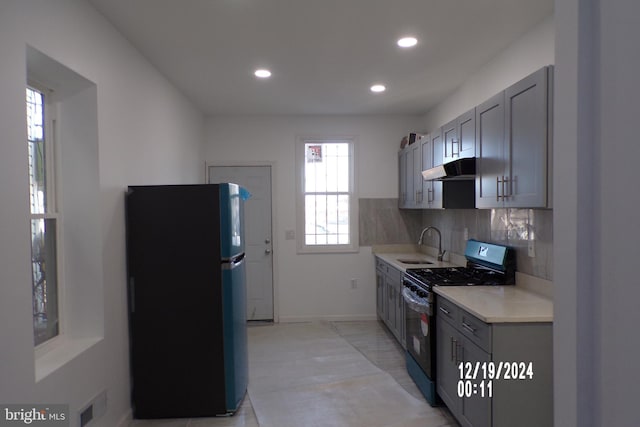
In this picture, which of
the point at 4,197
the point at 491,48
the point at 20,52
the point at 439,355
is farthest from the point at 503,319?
the point at 20,52

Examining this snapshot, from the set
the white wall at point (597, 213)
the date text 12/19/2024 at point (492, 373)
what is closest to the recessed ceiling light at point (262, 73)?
the date text 12/19/2024 at point (492, 373)

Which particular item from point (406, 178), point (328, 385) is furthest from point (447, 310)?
point (406, 178)

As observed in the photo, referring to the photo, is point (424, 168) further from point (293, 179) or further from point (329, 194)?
point (293, 179)

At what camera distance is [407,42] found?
9.87ft

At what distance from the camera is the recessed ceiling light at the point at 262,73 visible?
357 centimetres

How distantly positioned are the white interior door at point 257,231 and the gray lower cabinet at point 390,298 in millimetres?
1391

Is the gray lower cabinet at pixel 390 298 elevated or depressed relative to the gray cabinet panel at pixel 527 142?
depressed

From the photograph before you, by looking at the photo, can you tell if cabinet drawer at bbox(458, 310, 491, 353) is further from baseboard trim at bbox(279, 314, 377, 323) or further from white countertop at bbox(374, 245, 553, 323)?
baseboard trim at bbox(279, 314, 377, 323)

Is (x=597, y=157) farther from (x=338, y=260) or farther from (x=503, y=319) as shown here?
(x=338, y=260)

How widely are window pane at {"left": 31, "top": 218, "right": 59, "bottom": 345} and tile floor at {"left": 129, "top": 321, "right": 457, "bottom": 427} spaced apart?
0.99m

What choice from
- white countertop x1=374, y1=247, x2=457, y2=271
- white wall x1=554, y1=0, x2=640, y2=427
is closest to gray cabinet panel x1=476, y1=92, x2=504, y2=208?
white countertop x1=374, y1=247, x2=457, y2=271

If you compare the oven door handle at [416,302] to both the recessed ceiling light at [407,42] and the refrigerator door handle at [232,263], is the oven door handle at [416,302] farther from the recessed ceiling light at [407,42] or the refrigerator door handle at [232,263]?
the recessed ceiling light at [407,42]

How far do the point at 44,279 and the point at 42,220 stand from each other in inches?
13.0

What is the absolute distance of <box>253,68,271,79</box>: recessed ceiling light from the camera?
3574 millimetres
